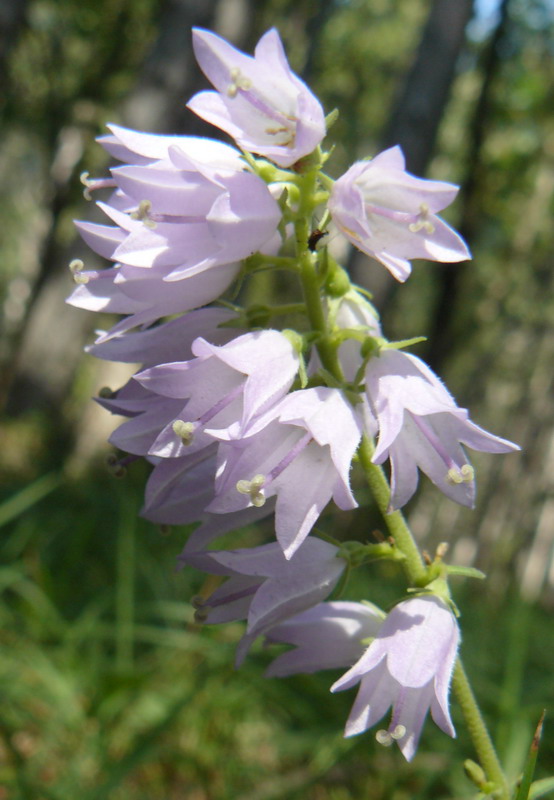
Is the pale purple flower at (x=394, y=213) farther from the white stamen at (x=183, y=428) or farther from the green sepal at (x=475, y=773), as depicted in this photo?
the green sepal at (x=475, y=773)

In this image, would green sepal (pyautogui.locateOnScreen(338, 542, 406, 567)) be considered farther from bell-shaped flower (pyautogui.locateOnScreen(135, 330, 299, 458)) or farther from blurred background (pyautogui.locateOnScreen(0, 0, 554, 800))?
blurred background (pyautogui.locateOnScreen(0, 0, 554, 800))

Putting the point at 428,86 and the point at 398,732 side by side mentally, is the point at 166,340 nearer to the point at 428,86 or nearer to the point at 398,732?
the point at 398,732

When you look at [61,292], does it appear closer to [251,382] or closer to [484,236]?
[251,382]

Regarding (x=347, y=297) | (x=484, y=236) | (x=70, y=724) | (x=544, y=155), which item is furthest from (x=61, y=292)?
(x=484, y=236)

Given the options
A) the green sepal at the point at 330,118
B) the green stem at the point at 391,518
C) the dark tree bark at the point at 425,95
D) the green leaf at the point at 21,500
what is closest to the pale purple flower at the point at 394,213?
the green sepal at the point at 330,118

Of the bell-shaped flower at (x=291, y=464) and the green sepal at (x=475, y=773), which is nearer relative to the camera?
the bell-shaped flower at (x=291, y=464)

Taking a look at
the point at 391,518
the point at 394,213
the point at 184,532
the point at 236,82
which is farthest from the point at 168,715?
the point at 184,532

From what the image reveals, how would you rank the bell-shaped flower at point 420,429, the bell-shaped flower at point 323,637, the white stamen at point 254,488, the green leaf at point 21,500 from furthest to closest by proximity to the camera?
1. the green leaf at point 21,500
2. the bell-shaped flower at point 323,637
3. the bell-shaped flower at point 420,429
4. the white stamen at point 254,488
